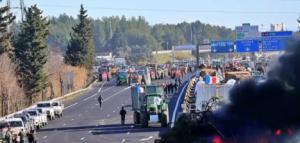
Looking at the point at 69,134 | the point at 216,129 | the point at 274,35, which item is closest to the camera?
the point at 216,129

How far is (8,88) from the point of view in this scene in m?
82.1

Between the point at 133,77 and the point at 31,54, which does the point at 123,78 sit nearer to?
the point at 133,77

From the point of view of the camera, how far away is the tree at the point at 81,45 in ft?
428

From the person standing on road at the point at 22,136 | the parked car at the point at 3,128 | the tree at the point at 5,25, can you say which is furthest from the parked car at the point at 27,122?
the tree at the point at 5,25

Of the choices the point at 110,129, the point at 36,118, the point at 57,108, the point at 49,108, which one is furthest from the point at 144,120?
the point at 57,108

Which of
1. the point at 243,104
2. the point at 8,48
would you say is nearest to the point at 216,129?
the point at 243,104

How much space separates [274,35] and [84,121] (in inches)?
875

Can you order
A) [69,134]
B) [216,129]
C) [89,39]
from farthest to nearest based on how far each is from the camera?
[89,39] < [69,134] < [216,129]

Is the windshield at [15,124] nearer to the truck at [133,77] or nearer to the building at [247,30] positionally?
the building at [247,30]

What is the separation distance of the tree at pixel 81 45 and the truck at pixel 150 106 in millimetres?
73997

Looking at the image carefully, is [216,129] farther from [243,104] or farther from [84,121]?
[84,121]

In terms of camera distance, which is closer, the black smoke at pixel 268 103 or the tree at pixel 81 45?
the black smoke at pixel 268 103

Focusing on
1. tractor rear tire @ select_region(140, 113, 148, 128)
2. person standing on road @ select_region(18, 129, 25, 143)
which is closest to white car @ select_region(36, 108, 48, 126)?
tractor rear tire @ select_region(140, 113, 148, 128)

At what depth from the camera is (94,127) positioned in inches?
2303
